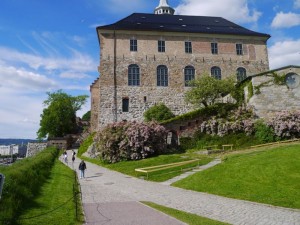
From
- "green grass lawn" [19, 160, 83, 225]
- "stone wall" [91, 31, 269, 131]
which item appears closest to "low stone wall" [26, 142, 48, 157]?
"stone wall" [91, 31, 269, 131]

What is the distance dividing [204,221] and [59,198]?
6.56m

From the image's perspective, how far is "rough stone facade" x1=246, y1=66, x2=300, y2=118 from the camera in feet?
101

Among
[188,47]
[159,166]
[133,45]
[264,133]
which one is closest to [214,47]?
[188,47]

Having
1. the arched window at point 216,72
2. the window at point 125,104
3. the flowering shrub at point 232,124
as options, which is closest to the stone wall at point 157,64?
the window at point 125,104

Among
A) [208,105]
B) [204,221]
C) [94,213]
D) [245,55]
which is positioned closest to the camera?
[204,221]

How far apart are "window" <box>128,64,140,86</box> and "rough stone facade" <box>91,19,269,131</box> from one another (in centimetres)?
43

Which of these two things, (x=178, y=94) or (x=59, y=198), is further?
(x=178, y=94)

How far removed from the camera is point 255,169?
51.1 ft

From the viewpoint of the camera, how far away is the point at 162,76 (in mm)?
38656

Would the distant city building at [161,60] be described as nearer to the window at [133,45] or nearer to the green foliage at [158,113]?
Result: the window at [133,45]

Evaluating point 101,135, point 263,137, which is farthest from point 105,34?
point 263,137

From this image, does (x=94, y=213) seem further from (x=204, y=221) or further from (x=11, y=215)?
(x=204, y=221)

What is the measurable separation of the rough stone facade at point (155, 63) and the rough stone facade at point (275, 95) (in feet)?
29.1

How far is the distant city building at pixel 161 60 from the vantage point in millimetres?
37219
